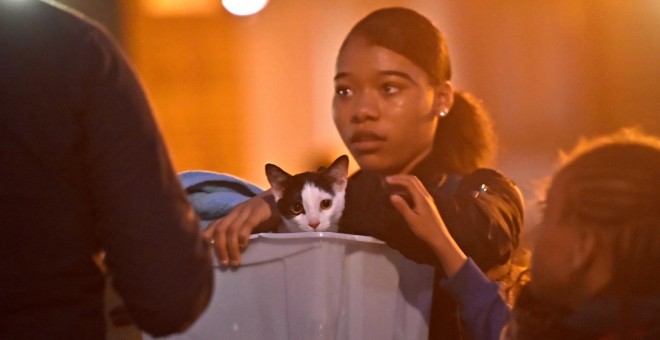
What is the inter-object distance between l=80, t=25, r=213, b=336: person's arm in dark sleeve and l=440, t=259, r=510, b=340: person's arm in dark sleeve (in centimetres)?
43

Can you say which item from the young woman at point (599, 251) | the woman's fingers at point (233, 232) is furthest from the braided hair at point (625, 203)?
the woman's fingers at point (233, 232)

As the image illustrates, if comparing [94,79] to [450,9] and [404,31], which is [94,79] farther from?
[450,9]

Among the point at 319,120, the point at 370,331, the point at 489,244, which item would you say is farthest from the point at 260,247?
the point at 319,120

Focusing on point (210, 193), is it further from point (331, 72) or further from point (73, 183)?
point (331, 72)

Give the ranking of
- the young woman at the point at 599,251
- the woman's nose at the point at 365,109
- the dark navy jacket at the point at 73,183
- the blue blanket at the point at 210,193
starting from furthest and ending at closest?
the woman's nose at the point at 365,109 < the blue blanket at the point at 210,193 < the young woman at the point at 599,251 < the dark navy jacket at the point at 73,183

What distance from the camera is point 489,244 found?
117 cm

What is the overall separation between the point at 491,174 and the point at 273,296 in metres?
0.38

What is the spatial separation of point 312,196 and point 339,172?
65mm

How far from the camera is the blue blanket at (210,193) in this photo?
3.98 ft

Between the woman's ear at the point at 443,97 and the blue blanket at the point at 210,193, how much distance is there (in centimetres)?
38

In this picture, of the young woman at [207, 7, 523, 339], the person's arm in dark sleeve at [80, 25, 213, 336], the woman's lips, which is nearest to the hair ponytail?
the young woman at [207, 7, 523, 339]

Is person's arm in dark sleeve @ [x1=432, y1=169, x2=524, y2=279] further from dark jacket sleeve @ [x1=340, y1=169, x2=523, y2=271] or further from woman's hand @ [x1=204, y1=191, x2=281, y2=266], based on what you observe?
woman's hand @ [x1=204, y1=191, x2=281, y2=266]

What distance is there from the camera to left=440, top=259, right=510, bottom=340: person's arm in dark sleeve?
1.11 meters

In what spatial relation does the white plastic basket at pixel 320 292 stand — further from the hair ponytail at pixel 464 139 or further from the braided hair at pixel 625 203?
the hair ponytail at pixel 464 139
